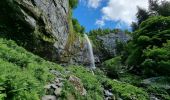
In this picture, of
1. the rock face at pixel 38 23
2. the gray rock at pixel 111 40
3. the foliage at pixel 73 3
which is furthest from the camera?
the gray rock at pixel 111 40

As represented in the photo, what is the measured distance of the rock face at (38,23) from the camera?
16703 mm

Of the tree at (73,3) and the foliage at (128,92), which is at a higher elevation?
the tree at (73,3)

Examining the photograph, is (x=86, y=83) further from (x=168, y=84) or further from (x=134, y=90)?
(x=168, y=84)

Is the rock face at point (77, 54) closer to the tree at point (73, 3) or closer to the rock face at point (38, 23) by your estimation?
the rock face at point (38, 23)

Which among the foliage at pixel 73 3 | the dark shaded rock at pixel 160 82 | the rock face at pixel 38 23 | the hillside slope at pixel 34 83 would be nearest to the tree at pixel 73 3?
the foliage at pixel 73 3

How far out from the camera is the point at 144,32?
27.4 metres

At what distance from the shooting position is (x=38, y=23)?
18312mm

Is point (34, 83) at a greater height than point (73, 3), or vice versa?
point (73, 3)

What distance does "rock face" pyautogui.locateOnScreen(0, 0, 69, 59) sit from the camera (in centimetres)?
1670

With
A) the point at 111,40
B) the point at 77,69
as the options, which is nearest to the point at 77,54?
the point at 77,69

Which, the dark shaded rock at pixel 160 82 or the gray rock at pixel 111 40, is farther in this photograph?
the gray rock at pixel 111 40

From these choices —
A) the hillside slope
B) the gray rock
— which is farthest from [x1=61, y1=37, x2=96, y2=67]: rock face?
the gray rock

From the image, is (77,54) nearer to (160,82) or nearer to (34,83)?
(160,82)

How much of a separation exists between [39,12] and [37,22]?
63 centimetres
